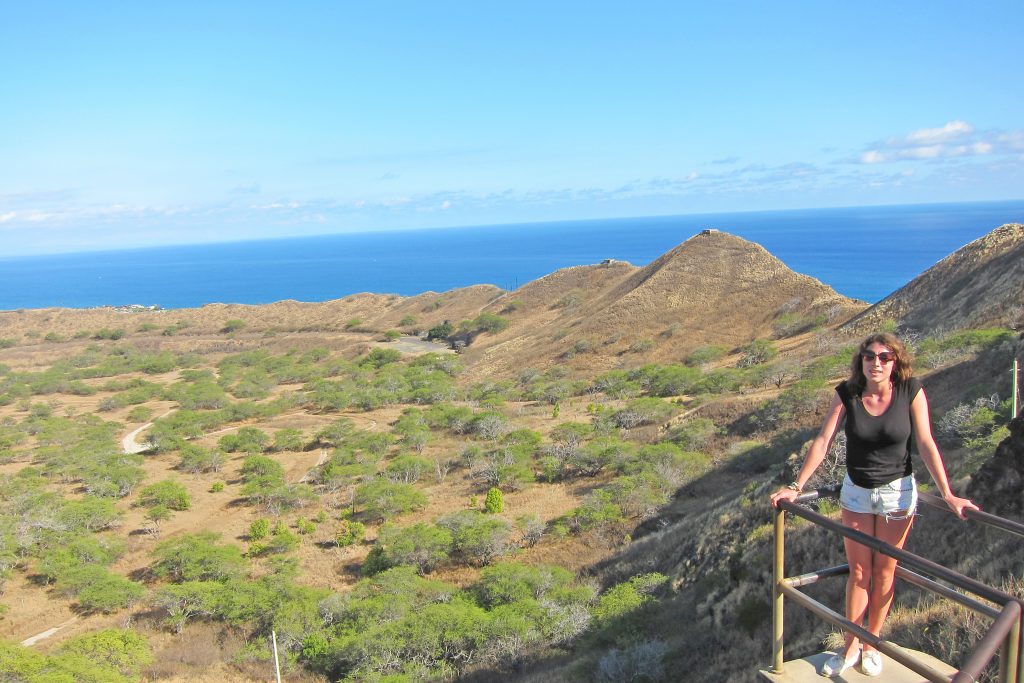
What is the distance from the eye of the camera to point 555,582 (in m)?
15.1

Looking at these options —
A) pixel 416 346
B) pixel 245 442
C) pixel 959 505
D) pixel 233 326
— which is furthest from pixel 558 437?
pixel 233 326

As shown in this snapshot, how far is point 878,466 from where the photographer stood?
412cm

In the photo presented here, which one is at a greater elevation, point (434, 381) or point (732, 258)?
point (732, 258)

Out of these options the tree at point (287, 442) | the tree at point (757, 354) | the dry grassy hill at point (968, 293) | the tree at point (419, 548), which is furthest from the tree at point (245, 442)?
the dry grassy hill at point (968, 293)

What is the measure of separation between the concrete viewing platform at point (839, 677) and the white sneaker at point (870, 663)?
1.0 inches

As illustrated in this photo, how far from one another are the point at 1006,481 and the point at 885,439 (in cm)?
446

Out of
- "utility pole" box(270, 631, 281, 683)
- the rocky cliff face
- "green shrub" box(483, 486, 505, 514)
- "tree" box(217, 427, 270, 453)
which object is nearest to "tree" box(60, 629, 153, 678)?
"utility pole" box(270, 631, 281, 683)

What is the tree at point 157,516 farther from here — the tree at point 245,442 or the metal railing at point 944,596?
the metal railing at point 944,596

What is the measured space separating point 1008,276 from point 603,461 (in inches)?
815

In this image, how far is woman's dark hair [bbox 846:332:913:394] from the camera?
4.11 meters

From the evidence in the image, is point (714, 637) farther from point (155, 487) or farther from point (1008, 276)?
point (1008, 276)

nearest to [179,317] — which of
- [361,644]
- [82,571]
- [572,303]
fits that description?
[572,303]

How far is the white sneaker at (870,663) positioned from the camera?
402cm

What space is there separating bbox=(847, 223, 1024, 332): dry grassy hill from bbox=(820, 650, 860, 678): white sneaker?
2766cm
